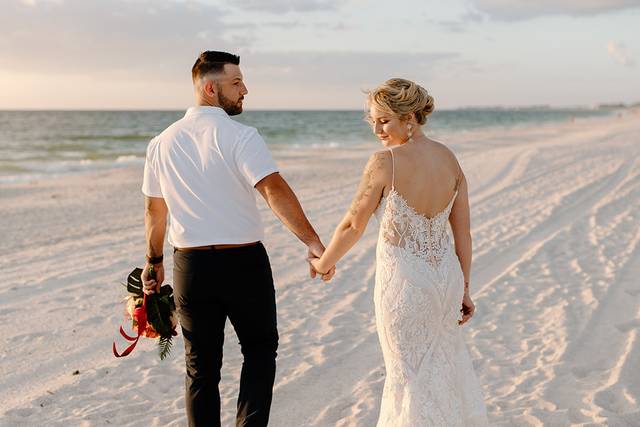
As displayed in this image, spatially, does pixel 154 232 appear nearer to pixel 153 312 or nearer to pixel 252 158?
pixel 153 312

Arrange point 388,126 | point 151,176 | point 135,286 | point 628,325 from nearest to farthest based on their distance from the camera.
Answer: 1. point 388,126
2. point 151,176
3. point 135,286
4. point 628,325

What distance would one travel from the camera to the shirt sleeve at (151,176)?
127 inches

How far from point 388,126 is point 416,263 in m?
0.67

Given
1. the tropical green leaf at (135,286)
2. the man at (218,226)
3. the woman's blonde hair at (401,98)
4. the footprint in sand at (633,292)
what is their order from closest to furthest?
the woman's blonde hair at (401,98) → the man at (218,226) → the tropical green leaf at (135,286) → the footprint in sand at (633,292)

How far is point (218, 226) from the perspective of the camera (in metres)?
3.08

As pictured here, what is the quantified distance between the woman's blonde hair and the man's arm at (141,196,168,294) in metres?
1.23

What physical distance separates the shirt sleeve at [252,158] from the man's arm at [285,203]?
0.05 meters

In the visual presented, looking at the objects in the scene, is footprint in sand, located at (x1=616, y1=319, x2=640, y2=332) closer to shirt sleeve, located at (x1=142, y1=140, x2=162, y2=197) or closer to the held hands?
the held hands

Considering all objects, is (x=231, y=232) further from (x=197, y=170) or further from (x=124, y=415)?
(x=124, y=415)

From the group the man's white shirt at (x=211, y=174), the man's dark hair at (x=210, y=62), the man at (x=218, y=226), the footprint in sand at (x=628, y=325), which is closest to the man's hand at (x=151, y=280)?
the man at (x=218, y=226)

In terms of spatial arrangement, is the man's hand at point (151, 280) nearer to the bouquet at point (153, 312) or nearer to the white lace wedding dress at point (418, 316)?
the bouquet at point (153, 312)

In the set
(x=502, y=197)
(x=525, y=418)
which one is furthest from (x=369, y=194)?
(x=502, y=197)

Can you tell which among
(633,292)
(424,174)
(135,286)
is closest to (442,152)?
(424,174)

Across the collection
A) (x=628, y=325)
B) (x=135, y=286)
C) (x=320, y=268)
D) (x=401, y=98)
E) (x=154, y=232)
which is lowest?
(x=628, y=325)
